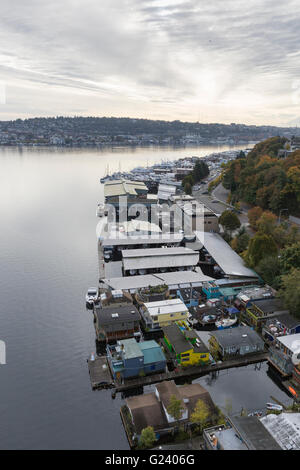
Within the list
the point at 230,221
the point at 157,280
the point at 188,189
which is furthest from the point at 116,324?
the point at 188,189

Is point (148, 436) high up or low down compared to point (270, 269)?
down

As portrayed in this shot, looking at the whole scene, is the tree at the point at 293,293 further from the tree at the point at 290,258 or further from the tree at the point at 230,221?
the tree at the point at 230,221

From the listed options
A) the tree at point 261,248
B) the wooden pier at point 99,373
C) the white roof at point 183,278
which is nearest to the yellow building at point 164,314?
the white roof at point 183,278

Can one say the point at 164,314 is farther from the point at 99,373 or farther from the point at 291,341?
the point at 291,341

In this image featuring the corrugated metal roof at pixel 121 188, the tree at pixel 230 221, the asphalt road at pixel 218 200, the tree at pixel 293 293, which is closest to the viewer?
the tree at pixel 293 293

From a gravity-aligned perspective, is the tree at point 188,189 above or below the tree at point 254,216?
above

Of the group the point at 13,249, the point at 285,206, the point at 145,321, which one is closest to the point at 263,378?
the point at 145,321

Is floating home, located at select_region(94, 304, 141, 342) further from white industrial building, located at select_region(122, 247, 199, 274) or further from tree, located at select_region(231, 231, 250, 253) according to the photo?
tree, located at select_region(231, 231, 250, 253)
